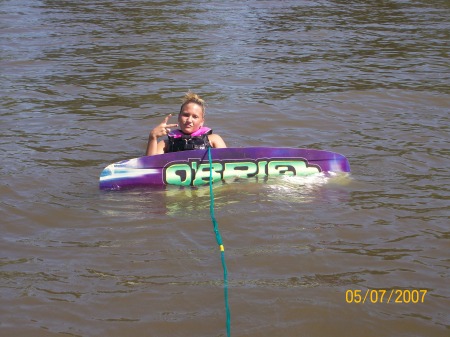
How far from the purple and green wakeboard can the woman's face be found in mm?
497

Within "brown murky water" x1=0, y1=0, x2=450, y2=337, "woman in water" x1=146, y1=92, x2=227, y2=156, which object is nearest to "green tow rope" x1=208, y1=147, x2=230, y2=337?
"brown murky water" x1=0, y1=0, x2=450, y2=337

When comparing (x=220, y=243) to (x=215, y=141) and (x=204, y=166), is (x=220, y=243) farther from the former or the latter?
(x=215, y=141)

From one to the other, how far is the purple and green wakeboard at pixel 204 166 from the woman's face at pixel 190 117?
1.63 ft

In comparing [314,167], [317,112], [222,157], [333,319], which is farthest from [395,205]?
[317,112]

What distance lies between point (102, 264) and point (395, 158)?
3751 mm

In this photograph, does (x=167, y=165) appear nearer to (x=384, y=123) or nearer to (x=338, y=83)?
(x=384, y=123)

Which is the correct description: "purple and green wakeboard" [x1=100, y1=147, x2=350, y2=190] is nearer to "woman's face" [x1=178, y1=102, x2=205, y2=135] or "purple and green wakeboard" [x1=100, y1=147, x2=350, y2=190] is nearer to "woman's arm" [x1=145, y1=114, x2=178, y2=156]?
"woman's arm" [x1=145, y1=114, x2=178, y2=156]

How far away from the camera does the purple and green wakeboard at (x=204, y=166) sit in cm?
657

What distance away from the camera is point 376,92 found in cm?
1029
